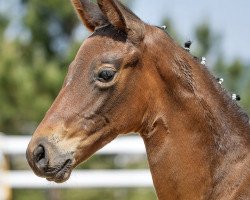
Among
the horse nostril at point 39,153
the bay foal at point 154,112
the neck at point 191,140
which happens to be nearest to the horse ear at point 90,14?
the bay foal at point 154,112

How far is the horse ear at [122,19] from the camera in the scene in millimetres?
4573

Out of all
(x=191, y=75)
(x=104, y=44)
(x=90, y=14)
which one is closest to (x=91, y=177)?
(x=90, y=14)

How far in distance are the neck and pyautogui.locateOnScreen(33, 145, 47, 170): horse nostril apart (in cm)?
66

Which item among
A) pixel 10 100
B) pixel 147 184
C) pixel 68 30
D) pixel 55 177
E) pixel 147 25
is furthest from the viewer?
pixel 68 30

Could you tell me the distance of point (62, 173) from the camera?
14.3 feet

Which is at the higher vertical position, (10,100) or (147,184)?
(147,184)

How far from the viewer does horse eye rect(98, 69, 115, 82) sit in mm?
4473

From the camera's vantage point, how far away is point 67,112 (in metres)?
4.42

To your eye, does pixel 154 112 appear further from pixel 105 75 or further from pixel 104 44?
pixel 104 44

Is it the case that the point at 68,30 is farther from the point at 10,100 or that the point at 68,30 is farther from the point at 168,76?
the point at 168,76

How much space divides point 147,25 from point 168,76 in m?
0.36

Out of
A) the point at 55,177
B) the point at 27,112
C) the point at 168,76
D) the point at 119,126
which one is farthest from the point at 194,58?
the point at 27,112

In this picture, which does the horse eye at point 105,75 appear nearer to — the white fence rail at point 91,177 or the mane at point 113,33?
the mane at point 113,33

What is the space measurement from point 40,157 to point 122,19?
964mm
